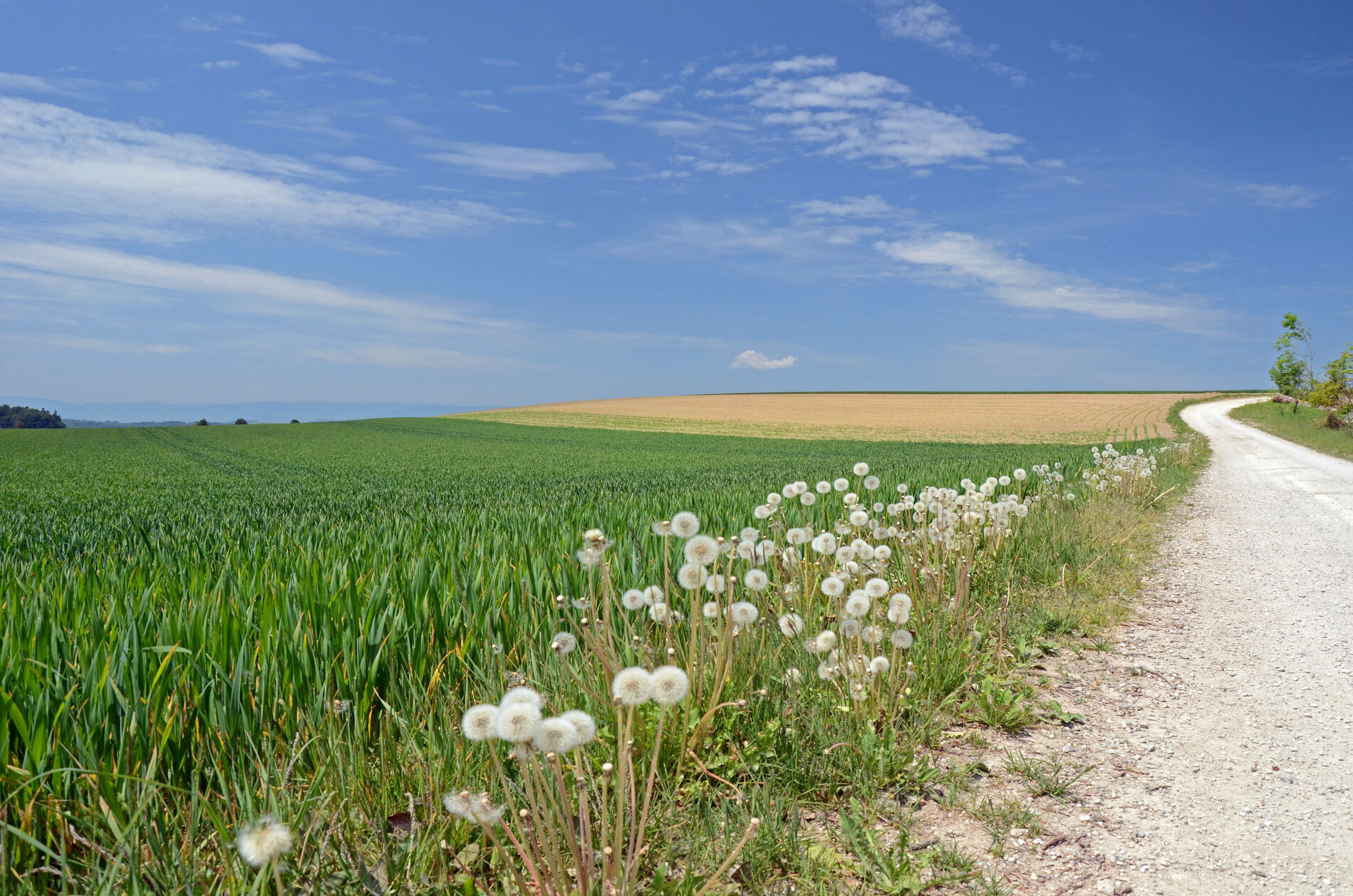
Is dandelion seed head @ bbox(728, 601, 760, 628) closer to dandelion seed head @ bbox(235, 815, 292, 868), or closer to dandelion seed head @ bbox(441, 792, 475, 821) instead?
dandelion seed head @ bbox(441, 792, 475, 821)

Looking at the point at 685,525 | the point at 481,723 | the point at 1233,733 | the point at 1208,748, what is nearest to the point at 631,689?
the point at 481,723

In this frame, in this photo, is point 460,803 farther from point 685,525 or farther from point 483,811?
point 685,525

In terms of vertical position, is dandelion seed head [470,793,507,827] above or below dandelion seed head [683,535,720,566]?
below

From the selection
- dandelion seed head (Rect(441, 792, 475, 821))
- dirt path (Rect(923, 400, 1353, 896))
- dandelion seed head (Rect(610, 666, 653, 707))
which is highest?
dandelion seed head (Rect(610, 666, 653, 707))

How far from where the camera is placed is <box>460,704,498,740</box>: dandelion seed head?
5.86 feet

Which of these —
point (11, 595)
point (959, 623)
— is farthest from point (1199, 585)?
point (11, 595)

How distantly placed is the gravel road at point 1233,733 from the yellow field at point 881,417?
32.8 metres

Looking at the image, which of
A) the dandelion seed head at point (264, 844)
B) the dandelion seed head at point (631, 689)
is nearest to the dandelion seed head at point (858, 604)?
the dandelion seed head at point (631, 689)

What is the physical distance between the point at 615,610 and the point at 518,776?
1.65 m

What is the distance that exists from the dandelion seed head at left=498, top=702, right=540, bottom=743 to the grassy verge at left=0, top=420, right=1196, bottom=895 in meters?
0.38

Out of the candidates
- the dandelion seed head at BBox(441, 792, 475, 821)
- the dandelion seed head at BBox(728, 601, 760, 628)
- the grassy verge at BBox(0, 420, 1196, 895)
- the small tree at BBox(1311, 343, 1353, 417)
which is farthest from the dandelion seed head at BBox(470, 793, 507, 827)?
the small tree at BBox(1311, 343, 1353, 417)

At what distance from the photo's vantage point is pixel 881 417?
6172 cm

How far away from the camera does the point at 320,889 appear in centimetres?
221

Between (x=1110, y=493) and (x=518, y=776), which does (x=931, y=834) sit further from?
(x=1110, y=493)
